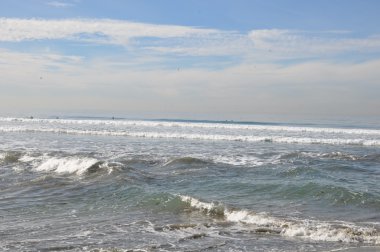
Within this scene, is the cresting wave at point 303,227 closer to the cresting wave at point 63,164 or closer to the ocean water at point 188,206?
the ocean water at point 188,206

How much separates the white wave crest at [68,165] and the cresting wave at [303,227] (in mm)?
9266

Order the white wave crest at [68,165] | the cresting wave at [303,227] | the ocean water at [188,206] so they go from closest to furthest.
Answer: the ocean water at [188,206]
the cresting wave at [303,227]
the white wave crest at [68,165]

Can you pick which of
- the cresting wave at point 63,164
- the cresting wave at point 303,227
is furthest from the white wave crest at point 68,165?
the cresting wave at point 303,227

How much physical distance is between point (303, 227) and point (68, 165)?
13162 millimetres

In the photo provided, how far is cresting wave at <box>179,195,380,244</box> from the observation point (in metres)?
9.65

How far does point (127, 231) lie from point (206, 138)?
32091 mm

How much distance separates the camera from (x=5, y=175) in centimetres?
1859

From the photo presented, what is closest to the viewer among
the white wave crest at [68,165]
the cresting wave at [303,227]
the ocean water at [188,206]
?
the ocean water at [188,206]

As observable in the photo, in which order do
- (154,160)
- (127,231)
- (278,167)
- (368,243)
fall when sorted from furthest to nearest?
(154,160) < (278,167) < (127,231) < (368,243)

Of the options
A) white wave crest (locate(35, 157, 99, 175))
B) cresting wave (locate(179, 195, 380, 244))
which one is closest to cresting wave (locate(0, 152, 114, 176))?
white wave crest (locate(35, 157, 99, 175))

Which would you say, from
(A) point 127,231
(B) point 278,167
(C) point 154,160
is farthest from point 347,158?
(A) point 127,231

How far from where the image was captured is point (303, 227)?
10266 millimetres

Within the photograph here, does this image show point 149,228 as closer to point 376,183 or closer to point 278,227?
point 278,227

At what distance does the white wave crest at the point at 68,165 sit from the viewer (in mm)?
19844
